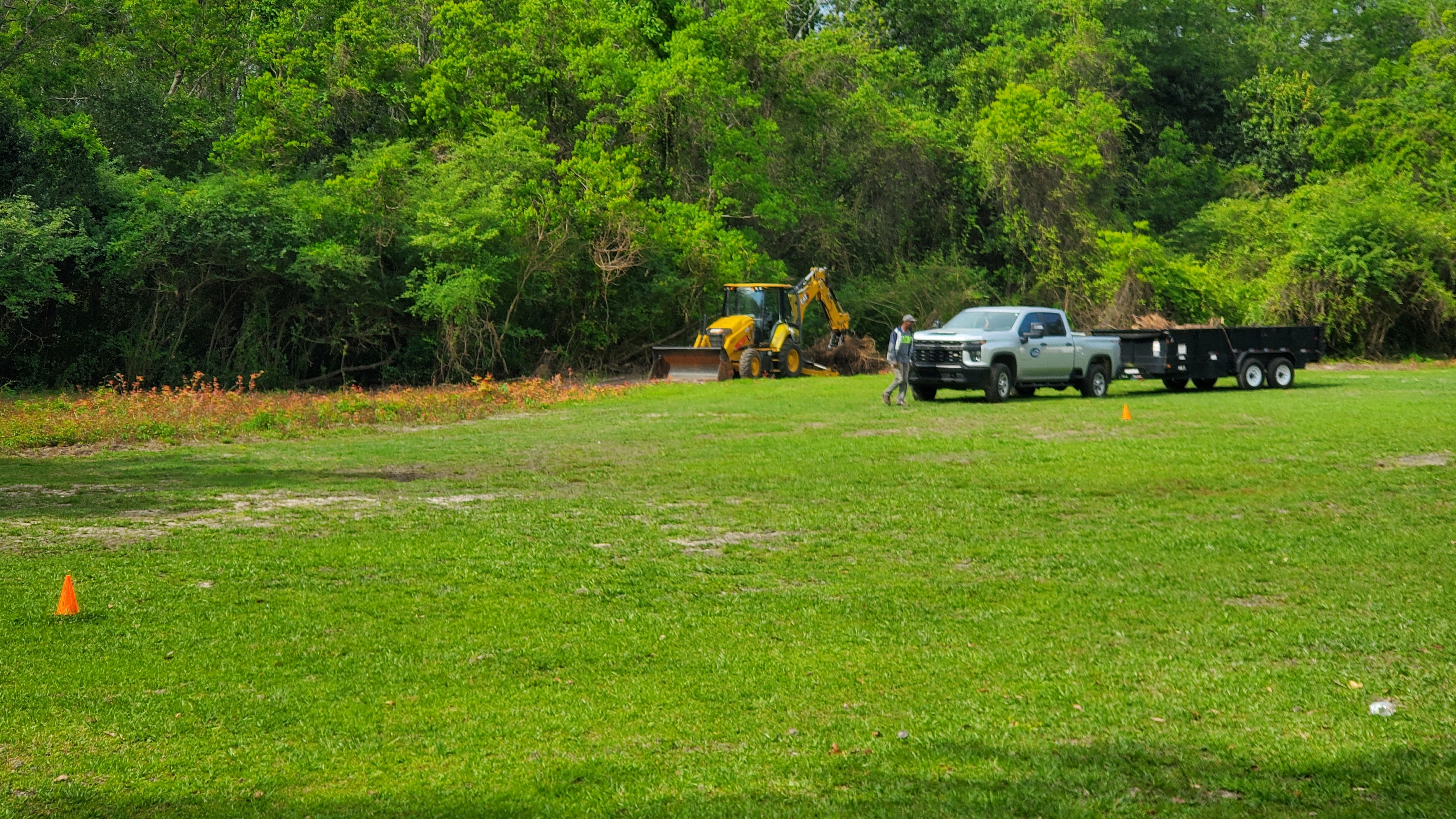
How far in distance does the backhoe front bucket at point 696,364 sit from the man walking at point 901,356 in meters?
10.2

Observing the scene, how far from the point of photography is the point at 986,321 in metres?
28.5

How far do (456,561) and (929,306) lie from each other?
40.4 m

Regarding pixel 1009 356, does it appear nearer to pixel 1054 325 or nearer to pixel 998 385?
pixel 998 385

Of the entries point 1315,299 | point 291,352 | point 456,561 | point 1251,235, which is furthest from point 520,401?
point 1251,235

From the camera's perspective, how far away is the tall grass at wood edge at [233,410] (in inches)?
A: 841

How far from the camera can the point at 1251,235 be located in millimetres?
52375

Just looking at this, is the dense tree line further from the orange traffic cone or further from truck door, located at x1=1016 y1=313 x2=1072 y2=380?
the orange traffic cone

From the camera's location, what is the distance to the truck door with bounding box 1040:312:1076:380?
28.5 metres

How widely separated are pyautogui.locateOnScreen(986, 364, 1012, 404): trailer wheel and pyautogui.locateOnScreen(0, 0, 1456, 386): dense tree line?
575 inches

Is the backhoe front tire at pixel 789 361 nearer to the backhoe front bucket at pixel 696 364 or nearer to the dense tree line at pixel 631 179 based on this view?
the backhoe front bucket at pixel 696 364

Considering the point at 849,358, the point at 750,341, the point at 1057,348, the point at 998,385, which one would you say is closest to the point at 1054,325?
the point at 1057,348

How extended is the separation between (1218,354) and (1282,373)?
216 cm

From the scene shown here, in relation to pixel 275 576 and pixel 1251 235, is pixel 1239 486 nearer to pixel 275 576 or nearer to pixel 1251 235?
pixel 275 576

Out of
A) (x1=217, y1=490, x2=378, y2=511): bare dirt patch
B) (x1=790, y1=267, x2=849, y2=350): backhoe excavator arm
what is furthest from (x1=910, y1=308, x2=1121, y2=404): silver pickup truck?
(x1=217, y1=490, x2=378, y2=511): bare dirt patch
